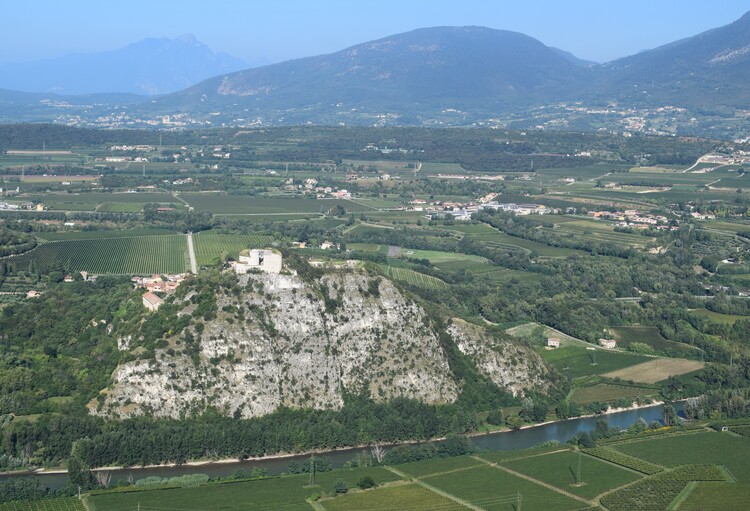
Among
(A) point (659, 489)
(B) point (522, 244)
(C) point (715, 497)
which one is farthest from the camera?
(B) point (522, 244)

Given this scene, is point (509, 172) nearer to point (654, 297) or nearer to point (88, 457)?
point (654, 297)

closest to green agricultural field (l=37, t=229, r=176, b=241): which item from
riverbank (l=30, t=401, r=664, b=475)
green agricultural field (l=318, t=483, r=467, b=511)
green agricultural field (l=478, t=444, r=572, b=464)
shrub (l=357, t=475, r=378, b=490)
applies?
riverbank (l=30, t=401, r=664, b=475)

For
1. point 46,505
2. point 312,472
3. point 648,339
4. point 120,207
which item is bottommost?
point 648,339

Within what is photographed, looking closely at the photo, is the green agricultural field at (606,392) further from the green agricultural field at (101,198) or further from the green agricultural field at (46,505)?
the green agricultural field at (101,198)

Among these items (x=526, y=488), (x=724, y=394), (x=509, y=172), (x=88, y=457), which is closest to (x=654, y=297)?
(x=724, y=394)

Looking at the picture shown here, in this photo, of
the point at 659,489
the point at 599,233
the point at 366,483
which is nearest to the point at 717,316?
the point at 599,233

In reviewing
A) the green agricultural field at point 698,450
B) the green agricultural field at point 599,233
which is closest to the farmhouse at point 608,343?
the green agricultural field at point 698,450

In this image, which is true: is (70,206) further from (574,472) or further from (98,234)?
(574,472)
